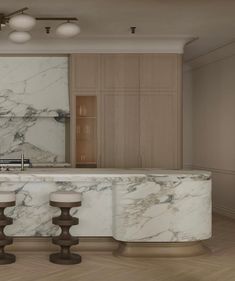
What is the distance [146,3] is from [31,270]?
286 cm

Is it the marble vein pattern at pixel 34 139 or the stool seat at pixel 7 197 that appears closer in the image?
the stool seat at pixel 7 197

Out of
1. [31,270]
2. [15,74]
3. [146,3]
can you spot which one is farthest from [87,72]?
[31,270]

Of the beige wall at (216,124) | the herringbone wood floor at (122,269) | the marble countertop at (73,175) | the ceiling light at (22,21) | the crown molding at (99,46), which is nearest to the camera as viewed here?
the herringbone wood floor at (122,269)

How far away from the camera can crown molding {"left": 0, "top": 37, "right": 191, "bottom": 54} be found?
679 centimetres

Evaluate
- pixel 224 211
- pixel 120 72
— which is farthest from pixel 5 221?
pixel 224 211

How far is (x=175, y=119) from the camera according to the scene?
700cm

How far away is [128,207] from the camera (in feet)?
16.2

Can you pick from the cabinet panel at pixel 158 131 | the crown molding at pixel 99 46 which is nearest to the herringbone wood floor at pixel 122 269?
the cabinet panel at pixel 158 131

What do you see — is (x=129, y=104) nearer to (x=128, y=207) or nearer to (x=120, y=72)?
(x=120, y=72)

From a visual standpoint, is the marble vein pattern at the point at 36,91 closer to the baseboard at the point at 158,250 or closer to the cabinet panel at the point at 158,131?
the cabinet panel at the point at 158,131

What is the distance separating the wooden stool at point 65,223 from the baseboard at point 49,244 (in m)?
0.28

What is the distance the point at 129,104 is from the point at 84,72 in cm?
78

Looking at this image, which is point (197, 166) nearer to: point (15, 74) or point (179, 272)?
point (15, 74)

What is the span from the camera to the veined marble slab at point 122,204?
4.96 m
